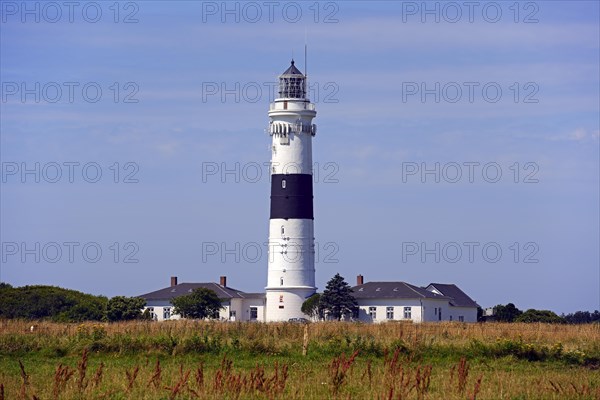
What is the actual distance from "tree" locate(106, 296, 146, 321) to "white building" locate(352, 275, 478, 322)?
14467 mm

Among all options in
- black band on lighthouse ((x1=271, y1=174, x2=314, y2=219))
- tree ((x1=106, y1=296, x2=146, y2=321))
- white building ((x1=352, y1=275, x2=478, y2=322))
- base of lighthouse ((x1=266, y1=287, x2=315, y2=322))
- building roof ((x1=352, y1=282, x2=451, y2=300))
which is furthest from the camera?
building roof ((x1=352, y1=282, x2=451, y2=300))

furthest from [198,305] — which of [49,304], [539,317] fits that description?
[539,317]

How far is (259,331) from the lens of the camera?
33.3m

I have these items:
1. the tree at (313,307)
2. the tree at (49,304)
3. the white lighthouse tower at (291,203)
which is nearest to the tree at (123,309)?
the tree at (49,304)

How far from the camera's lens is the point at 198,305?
7300cm

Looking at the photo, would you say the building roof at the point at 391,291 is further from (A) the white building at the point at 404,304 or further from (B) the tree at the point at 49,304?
(B) the tree at the point at 49,304

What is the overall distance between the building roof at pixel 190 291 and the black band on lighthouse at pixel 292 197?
1405 centimetres

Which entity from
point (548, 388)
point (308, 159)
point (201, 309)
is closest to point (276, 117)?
point (308, 159)

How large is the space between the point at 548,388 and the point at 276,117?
163 ft

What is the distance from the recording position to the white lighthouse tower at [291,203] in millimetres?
64812

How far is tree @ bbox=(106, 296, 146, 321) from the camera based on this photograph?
2564 inches

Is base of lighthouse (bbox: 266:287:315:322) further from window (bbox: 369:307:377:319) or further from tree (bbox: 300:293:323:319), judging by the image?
window (bbox: 369:307:377:319)

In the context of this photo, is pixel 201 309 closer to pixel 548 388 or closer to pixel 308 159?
pixel 308 159

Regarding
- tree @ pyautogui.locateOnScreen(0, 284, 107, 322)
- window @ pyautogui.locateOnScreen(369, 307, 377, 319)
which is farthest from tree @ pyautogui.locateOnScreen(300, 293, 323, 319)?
tree @ pyautogui.locateOnScreen(0, 284, 107, 322)
